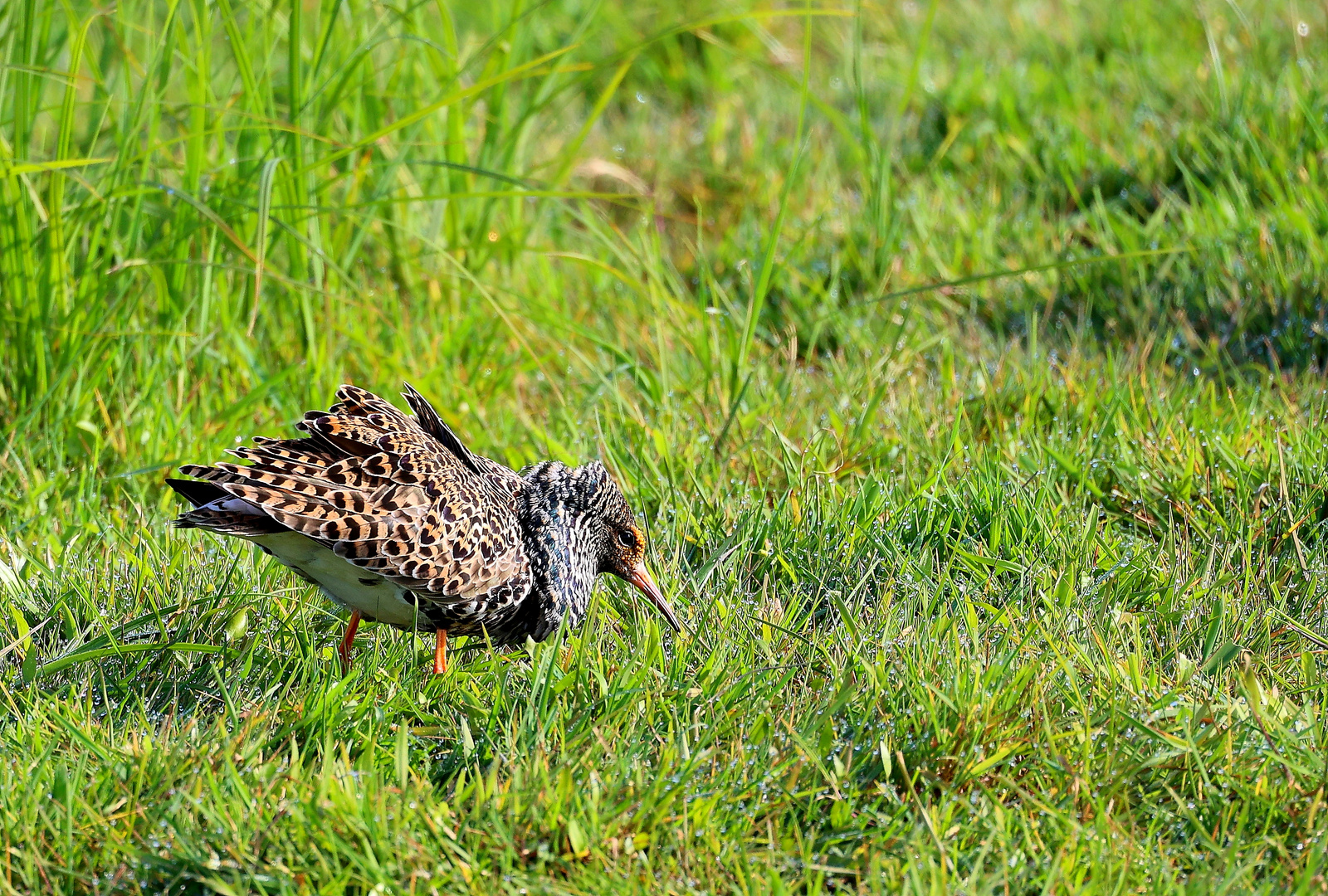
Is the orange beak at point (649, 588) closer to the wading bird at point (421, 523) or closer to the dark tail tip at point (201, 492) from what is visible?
the wading bird at point (421, 523)

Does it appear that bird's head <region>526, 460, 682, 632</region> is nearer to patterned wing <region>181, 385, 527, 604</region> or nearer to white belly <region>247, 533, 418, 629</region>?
patterned wing <region>181, 385, 527, 604</region>

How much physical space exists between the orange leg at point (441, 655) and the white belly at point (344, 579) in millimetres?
75

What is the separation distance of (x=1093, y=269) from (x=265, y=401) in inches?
125

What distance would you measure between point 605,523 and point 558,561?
7.7 inches

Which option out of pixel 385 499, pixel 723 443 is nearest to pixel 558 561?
pixel 385 499

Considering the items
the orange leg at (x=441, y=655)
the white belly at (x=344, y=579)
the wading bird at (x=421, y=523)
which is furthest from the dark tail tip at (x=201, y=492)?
the orange leg at (x=441, y=655)

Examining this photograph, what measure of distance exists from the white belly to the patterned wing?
6cm

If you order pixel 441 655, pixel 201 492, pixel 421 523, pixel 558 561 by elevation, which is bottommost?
pixel 441 655

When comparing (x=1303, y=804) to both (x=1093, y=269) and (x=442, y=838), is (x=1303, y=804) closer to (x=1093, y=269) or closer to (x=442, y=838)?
(x=442, y=838)

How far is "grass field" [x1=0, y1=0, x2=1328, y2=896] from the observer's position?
2668mm

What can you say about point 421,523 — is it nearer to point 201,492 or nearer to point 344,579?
point 344,579

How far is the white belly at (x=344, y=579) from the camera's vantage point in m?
3.07

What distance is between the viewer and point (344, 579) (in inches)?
124

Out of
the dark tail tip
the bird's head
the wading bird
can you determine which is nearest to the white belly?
the wading bird
